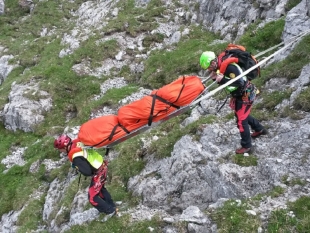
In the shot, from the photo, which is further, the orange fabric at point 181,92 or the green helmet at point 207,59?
the green helmet at point 207,59

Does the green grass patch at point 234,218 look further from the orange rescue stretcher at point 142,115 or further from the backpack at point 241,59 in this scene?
the backpack at point 241,59

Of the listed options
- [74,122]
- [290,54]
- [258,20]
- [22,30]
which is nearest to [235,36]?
[258,20]

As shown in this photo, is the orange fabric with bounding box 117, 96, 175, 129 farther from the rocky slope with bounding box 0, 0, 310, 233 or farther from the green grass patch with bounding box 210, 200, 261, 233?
the green grass patch with bounding box 210, 200, 261, 233

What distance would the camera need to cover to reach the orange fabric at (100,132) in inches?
427

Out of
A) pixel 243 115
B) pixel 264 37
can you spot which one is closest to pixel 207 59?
pixel 243 115

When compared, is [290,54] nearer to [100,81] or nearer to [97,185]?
[97,185]

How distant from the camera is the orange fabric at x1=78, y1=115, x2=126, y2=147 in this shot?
1084 centimetres

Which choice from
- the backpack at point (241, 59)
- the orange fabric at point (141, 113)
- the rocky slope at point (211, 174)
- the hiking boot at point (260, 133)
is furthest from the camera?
the hiking boot at point (260, 133)

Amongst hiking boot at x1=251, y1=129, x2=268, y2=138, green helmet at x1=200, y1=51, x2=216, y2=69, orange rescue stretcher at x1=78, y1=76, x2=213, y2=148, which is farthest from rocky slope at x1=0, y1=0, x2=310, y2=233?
green helmet at x1=200, y1=51, x2=216, y2=69

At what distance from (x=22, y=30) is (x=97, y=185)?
36.9 m

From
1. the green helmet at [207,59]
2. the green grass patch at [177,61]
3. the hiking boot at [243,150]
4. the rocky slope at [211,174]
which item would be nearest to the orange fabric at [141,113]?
the green helmet at [207,59]

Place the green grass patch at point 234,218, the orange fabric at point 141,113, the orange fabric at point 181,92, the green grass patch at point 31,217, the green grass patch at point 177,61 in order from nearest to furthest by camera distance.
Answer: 1. the green grass patch at point 234,218
2. the orange fabric at point 141,113
3. the orange fabric at point 181,92
4. the green grass patch at point 31,217
5. the green grass patch at point 177,61

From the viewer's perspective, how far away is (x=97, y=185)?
1232 cm

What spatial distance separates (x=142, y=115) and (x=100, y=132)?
142cm
